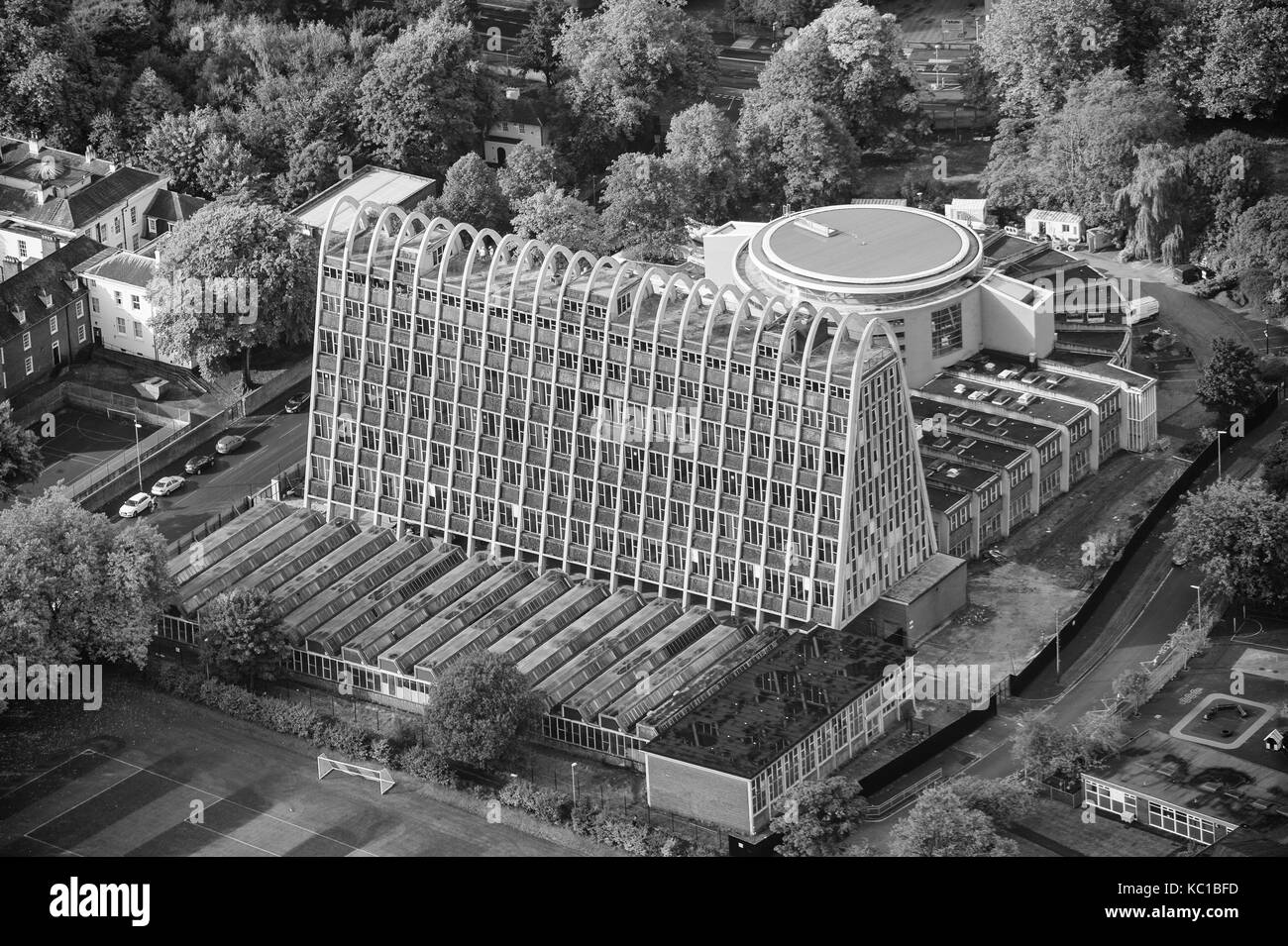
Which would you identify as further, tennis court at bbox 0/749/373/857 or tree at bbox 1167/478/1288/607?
tree at bbox 1167/478/1288/607

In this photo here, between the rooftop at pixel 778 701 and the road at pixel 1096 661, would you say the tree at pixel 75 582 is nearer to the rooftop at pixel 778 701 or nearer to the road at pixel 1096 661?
the rooftop at pixel 778 701

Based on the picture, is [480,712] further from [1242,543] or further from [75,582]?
[1242,543]

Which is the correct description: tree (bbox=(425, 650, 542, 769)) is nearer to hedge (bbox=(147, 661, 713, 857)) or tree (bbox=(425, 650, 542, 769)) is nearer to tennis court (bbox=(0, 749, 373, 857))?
hedge (bbox=(147, 661, 713, 857))

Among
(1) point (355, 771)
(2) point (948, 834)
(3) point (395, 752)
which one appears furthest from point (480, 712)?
(2) point (948, 834)

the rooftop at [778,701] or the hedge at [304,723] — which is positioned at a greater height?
the rooftop at [778,701]

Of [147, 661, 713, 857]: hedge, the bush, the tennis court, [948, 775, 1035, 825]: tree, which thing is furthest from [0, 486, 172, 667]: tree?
[948, 775, 1035, 825]: tree

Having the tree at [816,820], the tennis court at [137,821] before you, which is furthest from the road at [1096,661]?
the tennis court at [137,821]
